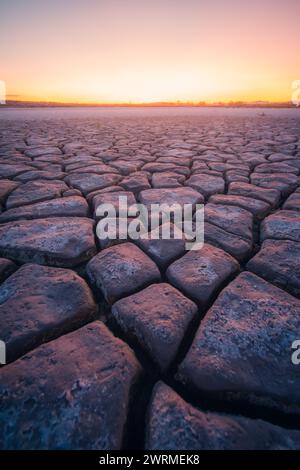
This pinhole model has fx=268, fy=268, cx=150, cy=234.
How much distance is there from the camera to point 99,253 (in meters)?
1.06

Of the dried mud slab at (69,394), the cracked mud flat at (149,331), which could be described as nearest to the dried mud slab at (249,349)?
the cracked mud flat at (149,331)

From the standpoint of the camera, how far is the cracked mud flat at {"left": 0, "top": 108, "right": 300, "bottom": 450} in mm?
533

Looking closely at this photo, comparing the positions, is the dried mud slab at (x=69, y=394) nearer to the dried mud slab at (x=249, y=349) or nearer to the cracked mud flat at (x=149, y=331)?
the cracked mud flat at (x=149, y=331)

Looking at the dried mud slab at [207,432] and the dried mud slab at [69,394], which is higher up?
the dried mud slab at [69,394]

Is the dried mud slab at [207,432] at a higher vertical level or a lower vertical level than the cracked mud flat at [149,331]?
lower

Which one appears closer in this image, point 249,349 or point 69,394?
point 69,394

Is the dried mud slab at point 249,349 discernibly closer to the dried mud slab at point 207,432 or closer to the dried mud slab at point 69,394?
the dried mud slab at point 207,432

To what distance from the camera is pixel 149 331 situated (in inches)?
28.3

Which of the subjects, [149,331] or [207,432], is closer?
[207,432]

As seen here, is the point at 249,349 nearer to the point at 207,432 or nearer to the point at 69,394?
the point at 207,432

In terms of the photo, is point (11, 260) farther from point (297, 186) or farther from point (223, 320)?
point (297, 186)

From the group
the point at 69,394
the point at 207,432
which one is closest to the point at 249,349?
the point at 207,432

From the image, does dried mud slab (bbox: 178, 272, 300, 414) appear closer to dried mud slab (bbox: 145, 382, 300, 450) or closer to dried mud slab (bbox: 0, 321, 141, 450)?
dried mud slab (bbox: 145, 382, 300, 450)

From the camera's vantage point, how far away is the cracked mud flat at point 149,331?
53 centimetres
